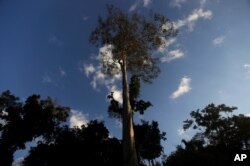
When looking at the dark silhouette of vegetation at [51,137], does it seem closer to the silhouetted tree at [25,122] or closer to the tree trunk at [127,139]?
the silhouetted tree at [25,122]

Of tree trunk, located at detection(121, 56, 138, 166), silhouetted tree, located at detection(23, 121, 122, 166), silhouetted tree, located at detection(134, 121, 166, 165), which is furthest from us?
Result: silhouetted tree, located at detection(134, 121, 166, 165)

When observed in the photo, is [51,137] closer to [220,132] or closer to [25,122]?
[25,122]

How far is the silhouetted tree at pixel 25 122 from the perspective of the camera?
33656mm

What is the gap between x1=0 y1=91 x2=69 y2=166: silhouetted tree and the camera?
110 ft

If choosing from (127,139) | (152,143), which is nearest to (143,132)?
(152,143)

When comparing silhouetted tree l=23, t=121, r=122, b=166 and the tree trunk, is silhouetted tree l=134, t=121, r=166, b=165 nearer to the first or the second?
silhouetted tree l=23, t=121, r=122, b=166

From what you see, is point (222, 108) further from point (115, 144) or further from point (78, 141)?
point (78, 141)

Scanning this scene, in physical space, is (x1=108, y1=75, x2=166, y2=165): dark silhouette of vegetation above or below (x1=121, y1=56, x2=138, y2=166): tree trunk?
above

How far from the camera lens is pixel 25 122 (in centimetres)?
3431

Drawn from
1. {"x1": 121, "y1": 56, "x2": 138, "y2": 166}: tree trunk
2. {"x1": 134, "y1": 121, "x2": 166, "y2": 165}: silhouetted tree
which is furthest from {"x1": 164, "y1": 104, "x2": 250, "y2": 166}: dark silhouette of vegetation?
{"x1": 121, "y1": 56, "x2": 138, "y2": 166}: tree trunk

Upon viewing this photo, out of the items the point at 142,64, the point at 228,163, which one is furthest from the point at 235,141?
the point at 142,64

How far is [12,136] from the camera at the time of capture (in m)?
33.7

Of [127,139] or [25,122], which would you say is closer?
[127,139]

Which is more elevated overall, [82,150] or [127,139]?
[82,150]
